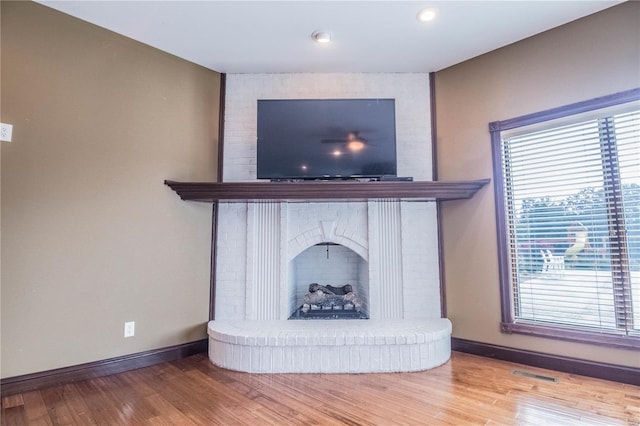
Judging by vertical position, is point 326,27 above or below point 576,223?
above

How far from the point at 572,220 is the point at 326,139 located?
2.07 metres

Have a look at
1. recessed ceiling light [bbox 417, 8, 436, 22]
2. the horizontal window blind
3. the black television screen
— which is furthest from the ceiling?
the horizontal window blind

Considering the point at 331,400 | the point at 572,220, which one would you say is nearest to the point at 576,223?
the point at 572,220

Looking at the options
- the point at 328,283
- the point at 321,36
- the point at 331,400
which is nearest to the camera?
the point at 331,400

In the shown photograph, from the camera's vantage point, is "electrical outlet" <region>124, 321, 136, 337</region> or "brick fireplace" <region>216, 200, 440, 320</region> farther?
"brick fireplace" <region>216, 200, 440, 320</region>

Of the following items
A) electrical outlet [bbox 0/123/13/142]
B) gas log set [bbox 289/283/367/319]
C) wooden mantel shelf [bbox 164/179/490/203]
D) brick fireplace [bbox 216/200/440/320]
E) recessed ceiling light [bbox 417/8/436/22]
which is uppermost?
recessed ceiling light [bbox 417/8/436/22]

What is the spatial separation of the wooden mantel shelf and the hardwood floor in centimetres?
139

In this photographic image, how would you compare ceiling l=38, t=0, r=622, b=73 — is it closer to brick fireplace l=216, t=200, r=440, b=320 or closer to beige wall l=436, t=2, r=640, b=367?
beige wall l=436, t=2, r=640, b=367

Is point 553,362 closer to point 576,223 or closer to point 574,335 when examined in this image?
point 574,335

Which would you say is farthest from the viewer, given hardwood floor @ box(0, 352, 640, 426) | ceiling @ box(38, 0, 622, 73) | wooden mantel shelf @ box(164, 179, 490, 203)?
wooden mantel shelf @ box(164, 179, 490, 203)

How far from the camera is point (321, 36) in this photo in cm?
261

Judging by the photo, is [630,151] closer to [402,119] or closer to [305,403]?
[402,119]

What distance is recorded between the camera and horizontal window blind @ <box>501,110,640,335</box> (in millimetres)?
2264

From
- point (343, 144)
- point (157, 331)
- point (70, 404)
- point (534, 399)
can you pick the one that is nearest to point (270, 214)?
point (343, 144)
